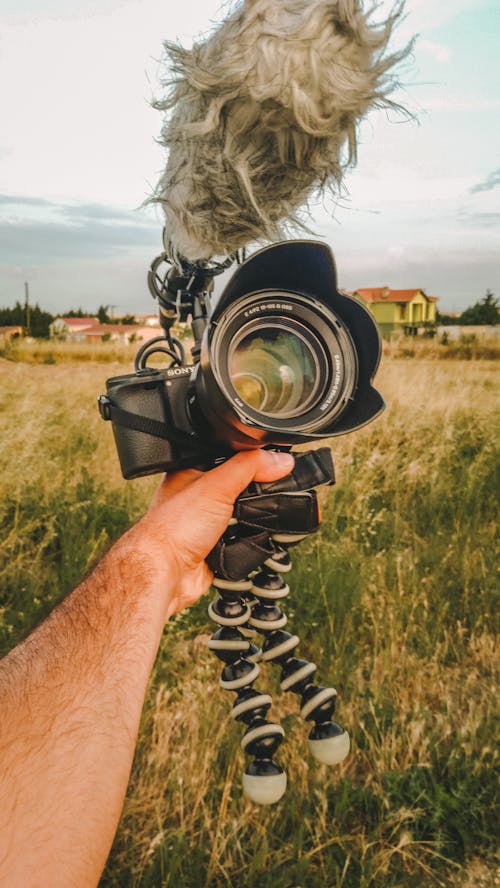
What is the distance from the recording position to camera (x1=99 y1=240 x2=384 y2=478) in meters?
1.20

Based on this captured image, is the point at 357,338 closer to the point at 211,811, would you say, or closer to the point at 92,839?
the point at 92,839

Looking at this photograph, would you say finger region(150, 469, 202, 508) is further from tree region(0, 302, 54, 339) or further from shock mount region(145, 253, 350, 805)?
tree region(0, 302, 54, 339)

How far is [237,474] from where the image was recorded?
124cm

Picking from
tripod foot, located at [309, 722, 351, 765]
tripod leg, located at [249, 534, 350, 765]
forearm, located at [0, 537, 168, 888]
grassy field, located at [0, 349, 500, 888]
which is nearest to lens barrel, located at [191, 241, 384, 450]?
tripod leg, located at [249, 534, 350, 765]

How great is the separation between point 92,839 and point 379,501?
9.50 ft

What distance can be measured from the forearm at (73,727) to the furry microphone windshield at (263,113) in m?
0.73

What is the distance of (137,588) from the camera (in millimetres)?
1105

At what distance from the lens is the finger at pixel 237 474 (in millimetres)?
1242

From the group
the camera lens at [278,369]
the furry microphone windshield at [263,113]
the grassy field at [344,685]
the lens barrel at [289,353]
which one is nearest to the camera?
the furry microphone windshield at [263,113]

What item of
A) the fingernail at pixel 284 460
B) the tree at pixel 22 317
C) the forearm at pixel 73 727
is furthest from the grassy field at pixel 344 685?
the tree at pixel 22 317

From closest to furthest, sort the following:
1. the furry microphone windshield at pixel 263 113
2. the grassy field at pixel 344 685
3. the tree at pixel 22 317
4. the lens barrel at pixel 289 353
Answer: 1. the furry microphone windshield at pixel 263 113
2. the lens barrel at pixel 289 353
3. the grassy field at pixel 344 685
4. the tree at pixel 22 317

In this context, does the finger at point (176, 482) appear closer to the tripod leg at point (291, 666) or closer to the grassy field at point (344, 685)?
the tripod leg at point (291, 666)

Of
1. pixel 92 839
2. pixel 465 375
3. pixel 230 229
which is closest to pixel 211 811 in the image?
pixel 92 839

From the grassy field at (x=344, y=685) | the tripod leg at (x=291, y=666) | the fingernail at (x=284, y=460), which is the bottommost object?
the grassy field at (x=344, y=685)
